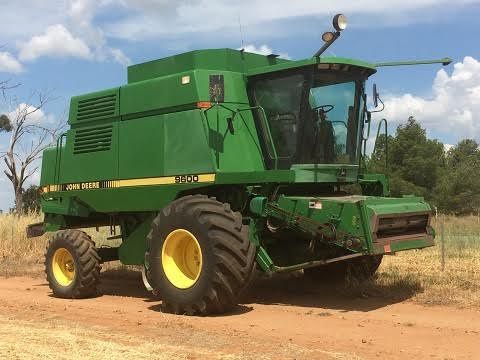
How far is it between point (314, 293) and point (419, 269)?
211 cm

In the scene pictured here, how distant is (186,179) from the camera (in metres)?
8.34

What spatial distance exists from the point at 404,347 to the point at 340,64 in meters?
3.96

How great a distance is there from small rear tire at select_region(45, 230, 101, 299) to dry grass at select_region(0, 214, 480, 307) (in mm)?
3289

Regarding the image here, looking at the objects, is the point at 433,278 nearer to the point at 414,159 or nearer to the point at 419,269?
the point at 419,269

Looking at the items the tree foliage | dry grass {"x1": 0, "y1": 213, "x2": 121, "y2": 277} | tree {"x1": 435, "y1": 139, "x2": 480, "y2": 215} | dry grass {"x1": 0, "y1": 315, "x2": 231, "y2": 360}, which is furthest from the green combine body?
tree {"x1": 435, "y1": 139, "x2": 480, "y2": 215}

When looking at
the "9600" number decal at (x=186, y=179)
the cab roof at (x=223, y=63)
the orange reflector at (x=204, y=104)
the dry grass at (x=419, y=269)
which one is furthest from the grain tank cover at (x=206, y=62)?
the dry grass at (x=419, y=269)

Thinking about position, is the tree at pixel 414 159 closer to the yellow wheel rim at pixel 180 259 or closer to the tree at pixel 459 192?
the tree at pixel 459 192

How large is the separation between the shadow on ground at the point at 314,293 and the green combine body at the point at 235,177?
0.54 metres

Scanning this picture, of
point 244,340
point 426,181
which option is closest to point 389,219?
point 244,340

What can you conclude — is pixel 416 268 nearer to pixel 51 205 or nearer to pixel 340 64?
pixel 340 64

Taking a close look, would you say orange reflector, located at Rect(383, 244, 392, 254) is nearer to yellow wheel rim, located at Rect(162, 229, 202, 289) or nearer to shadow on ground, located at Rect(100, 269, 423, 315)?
shadow on ground, located at Rect(100, 269, 423, 315)

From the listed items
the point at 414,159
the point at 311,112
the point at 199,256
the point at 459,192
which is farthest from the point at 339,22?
the point at 459,192

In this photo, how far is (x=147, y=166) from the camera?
29.1 ft

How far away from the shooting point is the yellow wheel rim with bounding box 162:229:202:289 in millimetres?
7988
